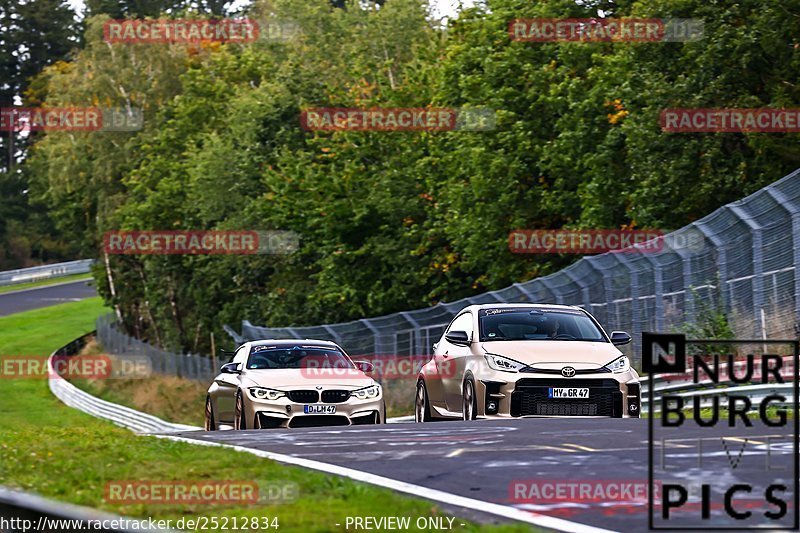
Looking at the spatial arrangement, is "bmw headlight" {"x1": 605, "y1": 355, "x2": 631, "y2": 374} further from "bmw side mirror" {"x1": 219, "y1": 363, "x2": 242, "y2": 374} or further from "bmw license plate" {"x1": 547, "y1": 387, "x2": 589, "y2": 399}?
"bmw side mirror" {"x1": 219, "y1": 363, "x2": 242, "y2": 374}

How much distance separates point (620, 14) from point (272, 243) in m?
22.6

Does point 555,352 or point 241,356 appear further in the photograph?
point 241,356

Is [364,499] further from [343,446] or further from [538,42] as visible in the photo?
[538,42]

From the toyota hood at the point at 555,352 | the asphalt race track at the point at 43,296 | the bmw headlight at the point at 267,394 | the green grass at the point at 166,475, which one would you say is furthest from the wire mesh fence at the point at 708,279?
the asphalt race track at the point at 43,296

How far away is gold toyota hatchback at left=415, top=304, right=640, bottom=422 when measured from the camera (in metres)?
17.0

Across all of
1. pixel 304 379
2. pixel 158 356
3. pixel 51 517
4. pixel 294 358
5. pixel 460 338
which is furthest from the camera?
pixel 158 356

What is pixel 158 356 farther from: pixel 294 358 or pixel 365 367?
pixel 365 367

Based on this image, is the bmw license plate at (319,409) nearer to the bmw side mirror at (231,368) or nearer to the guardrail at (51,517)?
the bmw side mirror at (231,368)

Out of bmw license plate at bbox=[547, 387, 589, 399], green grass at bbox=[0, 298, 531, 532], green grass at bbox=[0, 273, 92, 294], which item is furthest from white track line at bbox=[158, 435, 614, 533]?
green grass at bbox=[0, 273, 92, 294]

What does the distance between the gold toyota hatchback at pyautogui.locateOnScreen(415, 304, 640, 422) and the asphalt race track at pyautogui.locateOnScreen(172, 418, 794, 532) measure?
0.87 meters

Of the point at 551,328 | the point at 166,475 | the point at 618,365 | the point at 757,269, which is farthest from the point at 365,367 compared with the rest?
the point at 166,475

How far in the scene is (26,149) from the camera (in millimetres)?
129625

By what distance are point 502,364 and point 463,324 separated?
66.8 inches

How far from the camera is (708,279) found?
→ 22.8 meters
